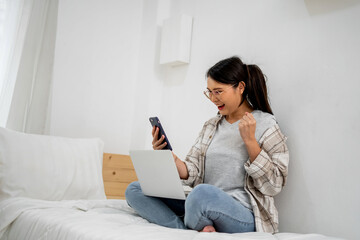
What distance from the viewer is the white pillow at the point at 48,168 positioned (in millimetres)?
1741

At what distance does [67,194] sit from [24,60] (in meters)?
0.85

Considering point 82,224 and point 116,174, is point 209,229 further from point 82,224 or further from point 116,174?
point 116,174

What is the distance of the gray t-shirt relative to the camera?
1528mm

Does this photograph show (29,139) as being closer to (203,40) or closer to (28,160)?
(28,160)

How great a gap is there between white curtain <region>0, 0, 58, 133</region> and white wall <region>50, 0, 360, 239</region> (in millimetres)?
124

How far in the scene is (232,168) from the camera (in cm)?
155

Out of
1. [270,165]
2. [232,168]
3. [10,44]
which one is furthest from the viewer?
[10,44]

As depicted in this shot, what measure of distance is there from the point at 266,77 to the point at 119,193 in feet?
3.92

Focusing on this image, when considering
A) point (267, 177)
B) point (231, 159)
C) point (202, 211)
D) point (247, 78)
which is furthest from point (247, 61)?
point (202, 211)

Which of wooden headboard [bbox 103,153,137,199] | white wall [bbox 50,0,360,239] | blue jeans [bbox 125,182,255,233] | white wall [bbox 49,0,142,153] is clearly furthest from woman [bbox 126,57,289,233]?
white wall [bbox 49,0,142,153]

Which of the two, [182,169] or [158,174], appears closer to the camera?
[158,174]

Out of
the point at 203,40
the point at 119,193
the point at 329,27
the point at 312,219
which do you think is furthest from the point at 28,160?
the point at 329,27

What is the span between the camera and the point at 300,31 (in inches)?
66.7

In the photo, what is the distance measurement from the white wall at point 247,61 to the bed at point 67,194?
32cm
